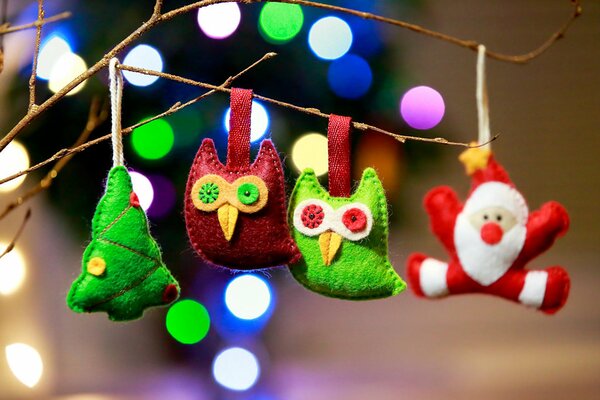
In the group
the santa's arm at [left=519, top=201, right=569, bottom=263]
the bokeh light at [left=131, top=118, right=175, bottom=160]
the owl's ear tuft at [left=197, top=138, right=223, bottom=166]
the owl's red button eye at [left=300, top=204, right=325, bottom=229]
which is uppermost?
the bokeh light at [left=131, top=118, right=175, bottom=160]

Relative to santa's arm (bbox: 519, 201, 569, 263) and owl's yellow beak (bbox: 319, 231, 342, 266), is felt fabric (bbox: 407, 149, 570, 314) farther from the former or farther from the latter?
owl's yellow beak (bbox: 319, 231, 342, 266)

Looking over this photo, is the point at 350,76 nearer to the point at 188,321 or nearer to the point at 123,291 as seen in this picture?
the point at 188,321

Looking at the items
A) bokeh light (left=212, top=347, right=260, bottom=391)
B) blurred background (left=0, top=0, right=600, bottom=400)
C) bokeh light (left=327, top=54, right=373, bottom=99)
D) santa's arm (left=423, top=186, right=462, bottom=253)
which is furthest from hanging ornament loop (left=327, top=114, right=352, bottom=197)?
bokeh light (left=212, top=347, right=260, bottom=391)

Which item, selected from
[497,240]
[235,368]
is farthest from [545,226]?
[235,368]

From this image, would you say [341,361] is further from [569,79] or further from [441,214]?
[441,214]

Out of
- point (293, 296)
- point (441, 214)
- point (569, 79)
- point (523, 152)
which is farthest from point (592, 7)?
point (441, 214)

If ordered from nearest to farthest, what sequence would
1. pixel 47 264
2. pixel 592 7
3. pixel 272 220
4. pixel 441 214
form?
pixel 272 220
pixel 441 214
pixel 47 264
pixel 592 7

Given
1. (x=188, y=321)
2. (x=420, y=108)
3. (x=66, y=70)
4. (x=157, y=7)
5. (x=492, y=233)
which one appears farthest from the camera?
(x=420, y=108)
